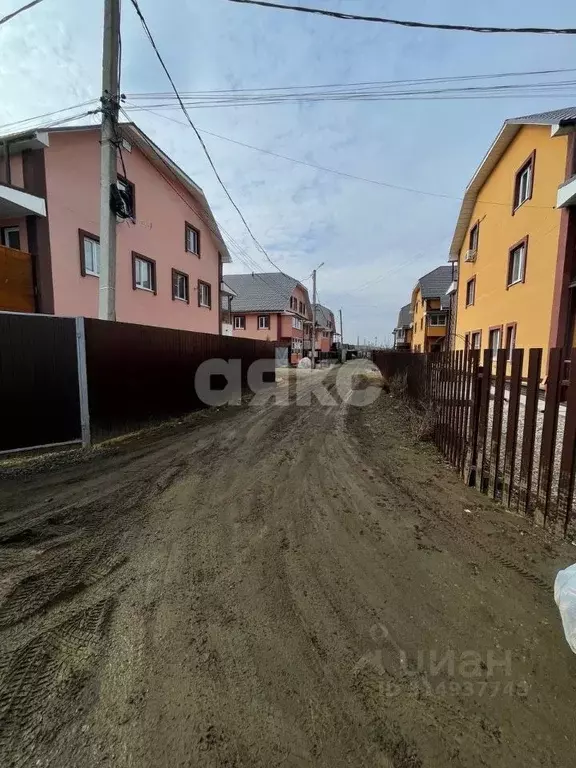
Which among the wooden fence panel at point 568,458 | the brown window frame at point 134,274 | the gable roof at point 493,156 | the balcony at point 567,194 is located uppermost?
the gable roof at point 493,156

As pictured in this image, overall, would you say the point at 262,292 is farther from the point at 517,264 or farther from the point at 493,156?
the point at 517,264

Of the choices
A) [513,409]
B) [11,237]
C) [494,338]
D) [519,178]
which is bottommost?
[513,409]

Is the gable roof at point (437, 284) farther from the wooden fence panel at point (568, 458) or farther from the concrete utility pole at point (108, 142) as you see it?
the wooden fence panel at point (568, 458)

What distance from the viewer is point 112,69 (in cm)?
634

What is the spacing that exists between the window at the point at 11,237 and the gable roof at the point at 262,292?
22.4m

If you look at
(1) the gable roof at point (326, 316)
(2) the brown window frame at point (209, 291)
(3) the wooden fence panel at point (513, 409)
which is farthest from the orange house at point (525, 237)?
(1) the gable roof at point (326, 316)

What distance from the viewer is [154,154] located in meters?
12.7

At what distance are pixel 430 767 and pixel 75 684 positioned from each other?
1566 millimetres

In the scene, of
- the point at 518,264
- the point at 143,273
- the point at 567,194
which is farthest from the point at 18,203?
the point at 518,264

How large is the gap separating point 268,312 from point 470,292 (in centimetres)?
1892

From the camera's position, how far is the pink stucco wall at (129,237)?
31.1 ft

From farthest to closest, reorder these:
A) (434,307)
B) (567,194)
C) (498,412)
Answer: (434,307) → (567,194) → (498,412)

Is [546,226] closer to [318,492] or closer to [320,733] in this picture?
[318,492]

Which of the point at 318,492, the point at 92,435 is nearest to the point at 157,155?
the point at 92,435
